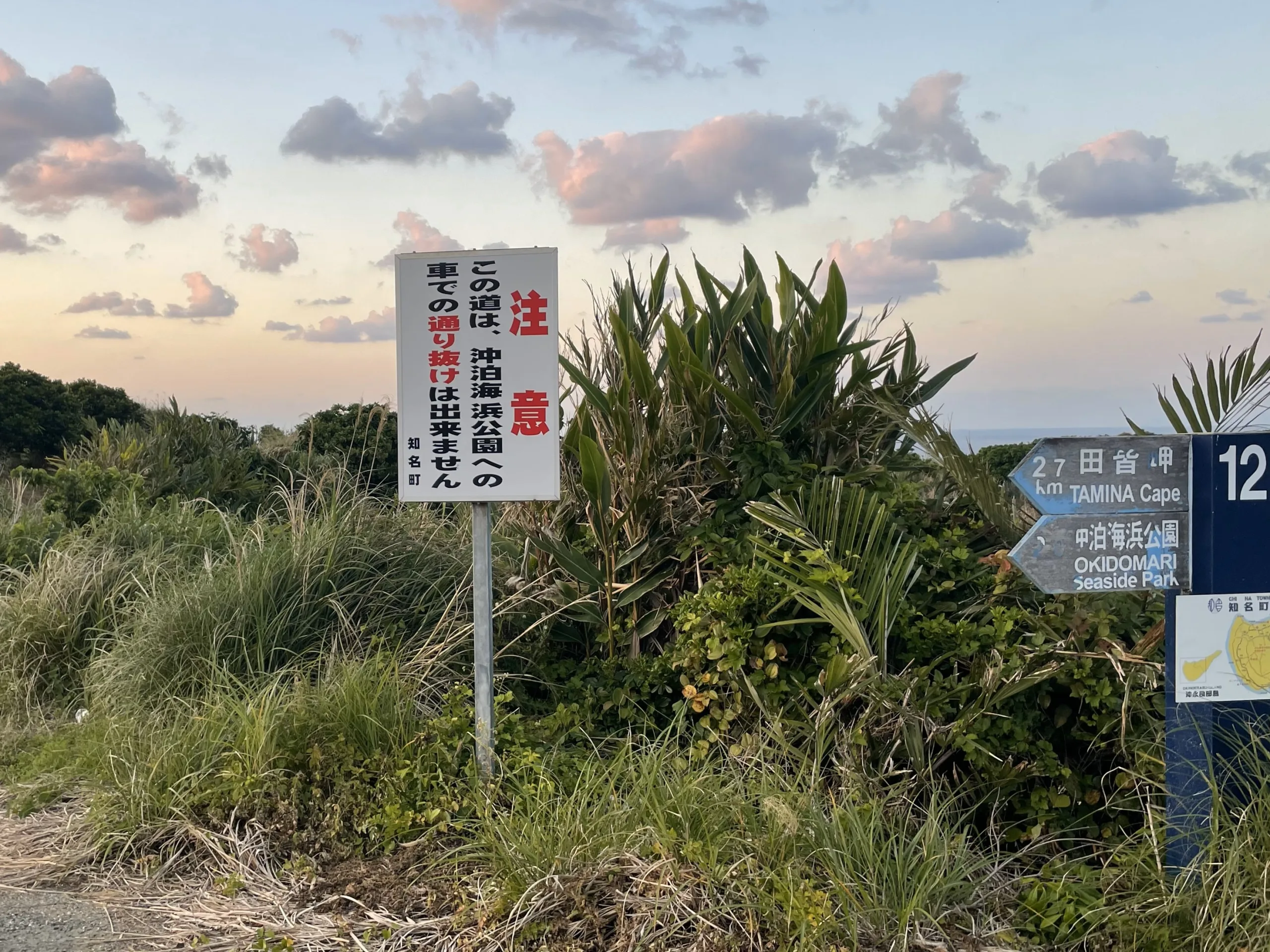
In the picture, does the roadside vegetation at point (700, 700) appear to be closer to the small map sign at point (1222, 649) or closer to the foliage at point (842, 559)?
the foliage at point (842, 559)

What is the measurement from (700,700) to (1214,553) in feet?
7.14

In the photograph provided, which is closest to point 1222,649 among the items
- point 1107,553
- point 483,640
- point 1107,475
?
point 1107,553

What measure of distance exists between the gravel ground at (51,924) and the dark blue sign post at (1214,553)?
13.3 ft

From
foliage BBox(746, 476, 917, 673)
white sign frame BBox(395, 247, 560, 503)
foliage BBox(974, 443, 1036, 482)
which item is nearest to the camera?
foliage BBox(746, 476, 917, 673)

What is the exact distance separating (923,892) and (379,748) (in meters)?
2.49

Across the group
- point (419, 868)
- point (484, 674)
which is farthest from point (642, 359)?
point (419, 868)

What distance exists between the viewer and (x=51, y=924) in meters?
4.05

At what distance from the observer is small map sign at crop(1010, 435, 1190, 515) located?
379 centimetres

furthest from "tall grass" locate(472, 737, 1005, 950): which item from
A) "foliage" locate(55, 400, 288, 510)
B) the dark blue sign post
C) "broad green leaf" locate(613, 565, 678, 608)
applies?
"foliage" locate(55, 400, 288, 510)

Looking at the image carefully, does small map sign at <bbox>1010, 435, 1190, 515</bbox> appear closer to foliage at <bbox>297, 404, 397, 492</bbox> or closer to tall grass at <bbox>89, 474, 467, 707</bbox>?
tall grass at <bbox>89, 474, 467, 707</bbox>

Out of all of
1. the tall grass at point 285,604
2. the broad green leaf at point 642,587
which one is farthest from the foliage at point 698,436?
the tall grass at point 285,604

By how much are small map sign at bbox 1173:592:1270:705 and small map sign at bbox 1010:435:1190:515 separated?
0.40 meters

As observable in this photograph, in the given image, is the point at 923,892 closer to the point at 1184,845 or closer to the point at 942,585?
the point at 1184,845

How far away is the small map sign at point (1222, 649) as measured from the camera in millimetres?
3832
